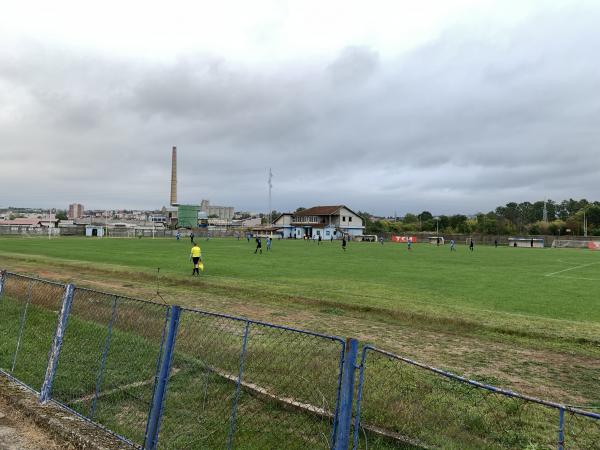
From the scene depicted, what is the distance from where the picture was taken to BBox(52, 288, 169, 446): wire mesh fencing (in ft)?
19.1

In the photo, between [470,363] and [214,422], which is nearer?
[214,422]

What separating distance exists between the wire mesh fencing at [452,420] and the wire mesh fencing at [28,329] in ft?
15.8

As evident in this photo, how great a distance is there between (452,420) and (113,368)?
17.3ft

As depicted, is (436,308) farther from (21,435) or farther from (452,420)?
(21,435)

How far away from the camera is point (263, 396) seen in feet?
20.2

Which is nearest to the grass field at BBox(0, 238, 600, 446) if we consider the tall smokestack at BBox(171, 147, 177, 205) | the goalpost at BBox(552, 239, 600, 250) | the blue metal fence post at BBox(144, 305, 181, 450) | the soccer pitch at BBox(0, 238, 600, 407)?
the soccer pitch at BBox(0, 238, 600, 407)

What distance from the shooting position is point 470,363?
8445mm

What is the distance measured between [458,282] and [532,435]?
16713 millimetres

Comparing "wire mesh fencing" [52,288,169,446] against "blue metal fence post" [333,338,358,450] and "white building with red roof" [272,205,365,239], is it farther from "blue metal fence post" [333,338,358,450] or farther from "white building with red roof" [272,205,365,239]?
"white building with red roof" [272,205,365,239]

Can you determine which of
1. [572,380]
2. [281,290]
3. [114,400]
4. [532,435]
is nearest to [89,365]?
[114,400]

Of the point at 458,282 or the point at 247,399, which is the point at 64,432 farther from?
the point at 458,282

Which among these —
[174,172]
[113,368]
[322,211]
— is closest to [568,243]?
[322,211]

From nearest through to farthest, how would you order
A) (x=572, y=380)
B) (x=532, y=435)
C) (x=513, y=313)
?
1. (x=532, y=435)
2. (x=572, y=380)
3. (x=513, y=313)

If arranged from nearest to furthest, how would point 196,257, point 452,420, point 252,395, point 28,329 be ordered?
point 452,420, point 252,395, point 28,329, point 196,257
